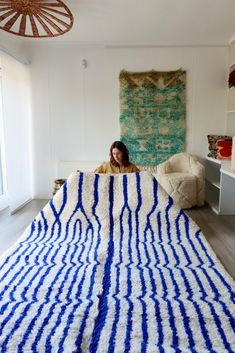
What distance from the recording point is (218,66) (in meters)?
4.56

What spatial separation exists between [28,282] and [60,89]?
3.67 m

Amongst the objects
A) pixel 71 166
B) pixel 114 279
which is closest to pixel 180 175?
pixel 71 166

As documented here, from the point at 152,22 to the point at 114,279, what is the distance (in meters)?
3.24

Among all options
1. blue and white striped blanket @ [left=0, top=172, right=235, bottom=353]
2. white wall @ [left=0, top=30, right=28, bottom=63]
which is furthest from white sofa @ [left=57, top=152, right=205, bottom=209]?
white wall @ [left=0, top=30, right=28, bottom=63]

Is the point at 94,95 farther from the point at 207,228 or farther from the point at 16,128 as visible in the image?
the point at 207,228

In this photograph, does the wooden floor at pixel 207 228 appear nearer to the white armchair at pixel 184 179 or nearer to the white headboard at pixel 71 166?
the white armchair at pixel 184 179

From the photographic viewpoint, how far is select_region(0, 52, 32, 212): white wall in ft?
13.0

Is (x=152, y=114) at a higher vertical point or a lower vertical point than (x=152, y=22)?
lower

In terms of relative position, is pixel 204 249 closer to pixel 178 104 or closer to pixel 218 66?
pixel 178 104

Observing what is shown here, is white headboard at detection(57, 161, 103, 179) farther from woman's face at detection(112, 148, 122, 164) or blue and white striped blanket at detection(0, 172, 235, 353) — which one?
blue and white striped blanket at detection(0, 172, 235, 353)

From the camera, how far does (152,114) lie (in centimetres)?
464

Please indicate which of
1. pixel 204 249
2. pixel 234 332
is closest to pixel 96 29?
pixel 204 249

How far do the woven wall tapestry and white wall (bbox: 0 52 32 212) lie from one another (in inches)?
60.5

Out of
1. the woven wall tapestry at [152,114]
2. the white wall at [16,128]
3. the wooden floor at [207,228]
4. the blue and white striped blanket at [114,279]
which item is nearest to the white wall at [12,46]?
the white wall at [16,128]
